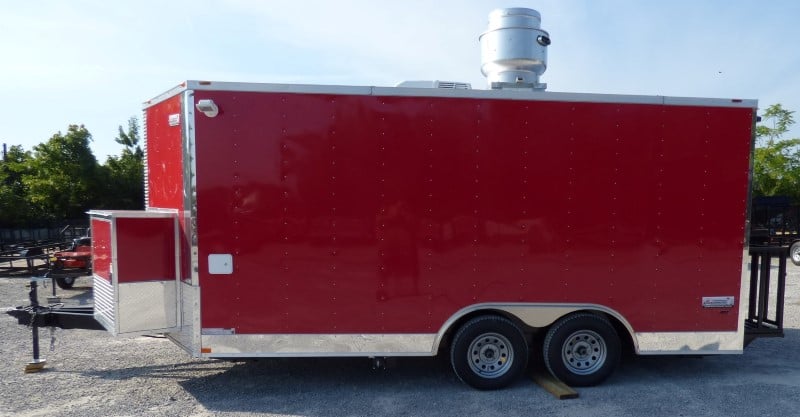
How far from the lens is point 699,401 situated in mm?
4559

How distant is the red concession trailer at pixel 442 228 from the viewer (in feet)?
14.5

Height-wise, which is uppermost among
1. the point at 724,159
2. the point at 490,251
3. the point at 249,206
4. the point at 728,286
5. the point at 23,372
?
the point at 724,159

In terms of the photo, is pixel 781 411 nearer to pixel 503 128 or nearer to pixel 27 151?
pixel 503 128

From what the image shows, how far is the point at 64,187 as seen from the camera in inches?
784

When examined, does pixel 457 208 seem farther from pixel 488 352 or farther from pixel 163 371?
pixel 163 371

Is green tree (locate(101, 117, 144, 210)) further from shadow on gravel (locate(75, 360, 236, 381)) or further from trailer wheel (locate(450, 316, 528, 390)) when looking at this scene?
trailer wheel (locate(450, 316, 528, 390))

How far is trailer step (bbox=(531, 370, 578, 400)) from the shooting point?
179 inches

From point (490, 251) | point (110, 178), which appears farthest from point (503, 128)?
point (110, 178)

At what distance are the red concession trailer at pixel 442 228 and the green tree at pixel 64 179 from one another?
734 inches

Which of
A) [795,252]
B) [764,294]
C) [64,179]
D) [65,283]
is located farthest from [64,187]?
[795,252]

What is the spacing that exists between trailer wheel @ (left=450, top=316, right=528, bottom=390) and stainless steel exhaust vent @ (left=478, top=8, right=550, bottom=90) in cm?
250

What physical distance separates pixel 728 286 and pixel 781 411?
45.6 inches

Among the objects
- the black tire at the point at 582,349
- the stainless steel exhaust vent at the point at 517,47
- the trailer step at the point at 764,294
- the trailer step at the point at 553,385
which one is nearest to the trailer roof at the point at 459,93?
the stainless steel exhaust vent at the point at 517,47

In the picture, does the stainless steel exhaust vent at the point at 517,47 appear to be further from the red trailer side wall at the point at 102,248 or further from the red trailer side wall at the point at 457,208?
the red trailer side wall at the point at 102,248
